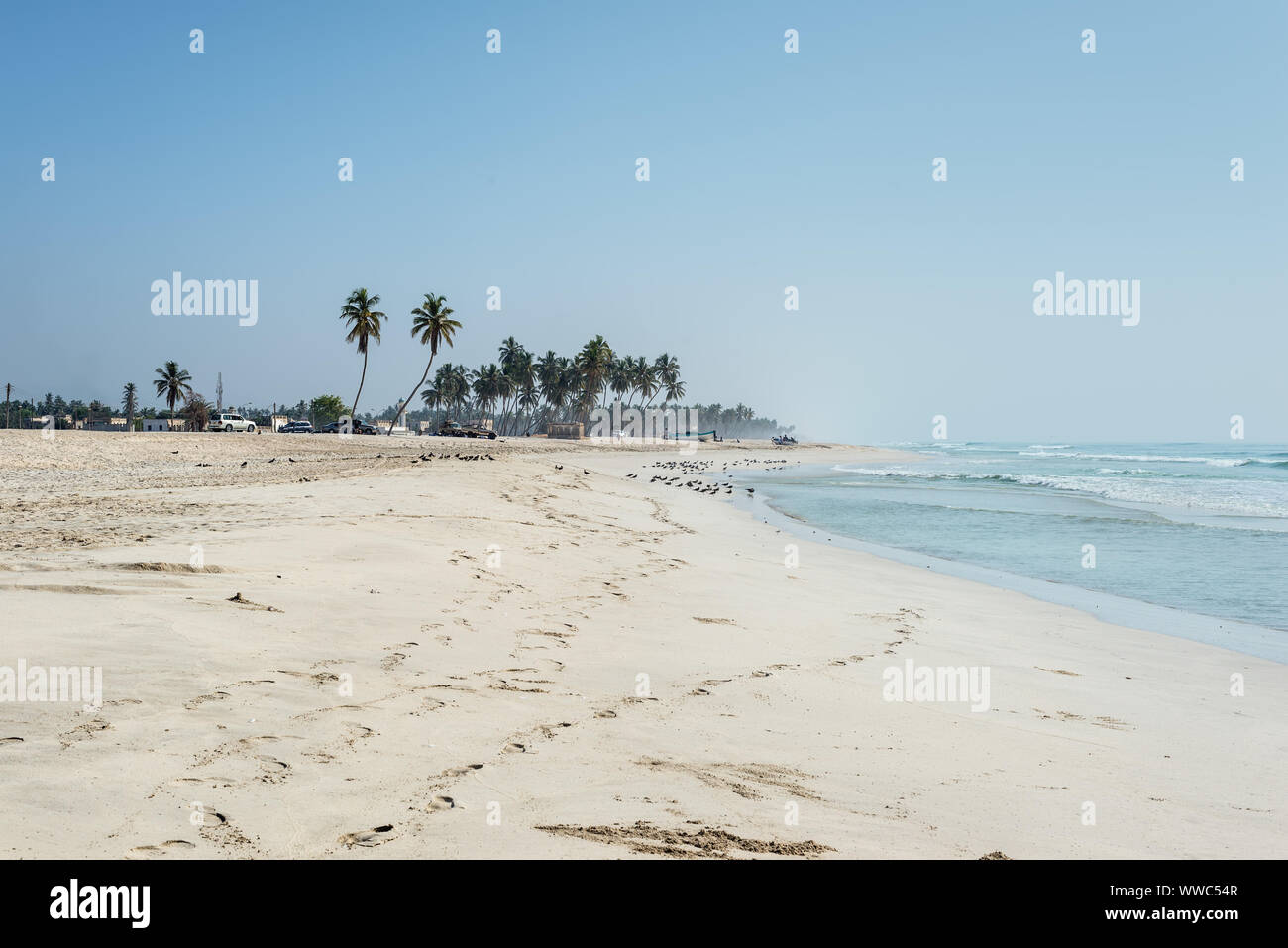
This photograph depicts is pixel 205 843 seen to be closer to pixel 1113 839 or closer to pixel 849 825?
pixel 849 825

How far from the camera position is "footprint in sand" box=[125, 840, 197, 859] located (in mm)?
2850

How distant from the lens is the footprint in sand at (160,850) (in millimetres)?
2850

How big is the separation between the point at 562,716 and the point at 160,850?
8.18 feet

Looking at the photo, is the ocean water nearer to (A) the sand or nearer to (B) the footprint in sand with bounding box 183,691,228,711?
(A) the sand

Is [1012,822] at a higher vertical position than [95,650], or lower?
lower

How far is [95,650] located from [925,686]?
618 centimetres

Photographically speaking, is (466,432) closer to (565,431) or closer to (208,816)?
(565,431)

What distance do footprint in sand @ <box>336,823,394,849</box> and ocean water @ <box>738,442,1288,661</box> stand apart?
9787 mm

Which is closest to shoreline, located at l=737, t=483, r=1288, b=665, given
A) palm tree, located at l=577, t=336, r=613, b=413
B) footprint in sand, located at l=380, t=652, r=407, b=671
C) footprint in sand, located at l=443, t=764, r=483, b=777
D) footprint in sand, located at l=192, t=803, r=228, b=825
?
footprint in sand, located at l=443, t=764, r=483, b=777

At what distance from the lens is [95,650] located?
503 centimetres

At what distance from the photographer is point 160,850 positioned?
289 centimetres

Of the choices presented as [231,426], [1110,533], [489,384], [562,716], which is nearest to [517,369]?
[489,384]

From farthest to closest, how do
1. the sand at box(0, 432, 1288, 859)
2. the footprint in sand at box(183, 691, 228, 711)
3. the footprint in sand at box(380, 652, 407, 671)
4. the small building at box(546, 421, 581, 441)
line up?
the small building at box(546, 421, 581, 441) → the footprint in sand at box(380, 652, 407, 671) → the footprint in sand at box(183, 691, 228, 711) → the sand at box(0, 432, 1288, 859)
